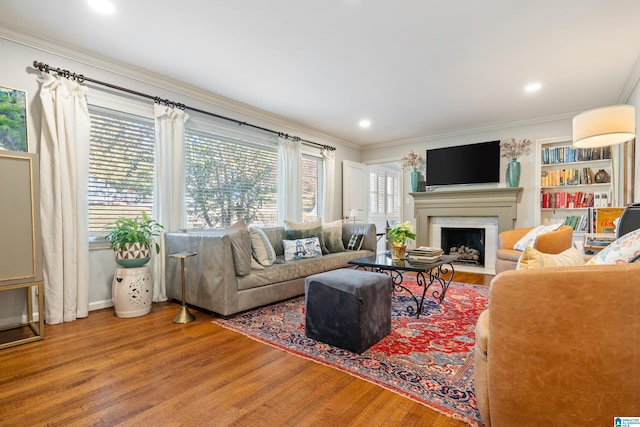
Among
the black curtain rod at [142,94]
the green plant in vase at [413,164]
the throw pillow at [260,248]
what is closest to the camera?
the black curtain rod at [142,94]

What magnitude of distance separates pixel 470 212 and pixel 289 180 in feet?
10.3

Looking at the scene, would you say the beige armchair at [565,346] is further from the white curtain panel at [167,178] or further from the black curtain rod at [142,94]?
the black curtain rod at [142,94]

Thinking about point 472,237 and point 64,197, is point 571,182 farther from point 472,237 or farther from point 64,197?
point 64,197

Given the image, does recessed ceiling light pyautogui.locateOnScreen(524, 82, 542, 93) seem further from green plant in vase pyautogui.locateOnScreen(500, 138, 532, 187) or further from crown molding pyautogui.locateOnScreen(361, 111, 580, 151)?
green plant in vase pyautogui.locateOnScreen(500, 138, 532, 187)

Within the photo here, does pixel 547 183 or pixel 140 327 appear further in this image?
pixel 547 183

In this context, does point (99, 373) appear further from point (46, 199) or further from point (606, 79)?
point (606, 79)

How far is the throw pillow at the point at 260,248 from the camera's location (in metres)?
3.33

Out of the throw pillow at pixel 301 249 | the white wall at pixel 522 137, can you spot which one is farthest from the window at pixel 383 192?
the throw pillow at pixel 301 249

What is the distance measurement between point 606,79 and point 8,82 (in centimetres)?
584

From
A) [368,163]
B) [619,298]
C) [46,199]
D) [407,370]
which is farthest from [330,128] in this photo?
[619,298]

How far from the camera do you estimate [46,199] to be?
8.78 feet

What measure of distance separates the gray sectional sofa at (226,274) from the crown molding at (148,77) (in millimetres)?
1720

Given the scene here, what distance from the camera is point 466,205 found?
17.7ft

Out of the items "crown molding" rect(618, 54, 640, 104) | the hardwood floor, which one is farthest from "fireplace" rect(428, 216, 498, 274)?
the hardwood floor
